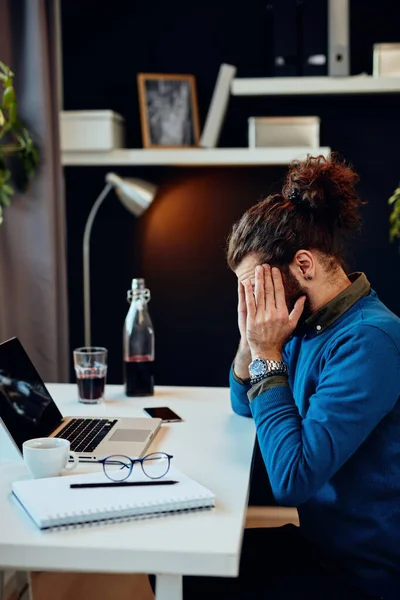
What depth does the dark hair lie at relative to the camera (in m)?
1.43

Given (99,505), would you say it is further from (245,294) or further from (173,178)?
(173,178)

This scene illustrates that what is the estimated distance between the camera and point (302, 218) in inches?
56.7

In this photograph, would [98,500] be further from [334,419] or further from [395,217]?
[395,217]

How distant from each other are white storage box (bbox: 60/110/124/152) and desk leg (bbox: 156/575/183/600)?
208 centimetres

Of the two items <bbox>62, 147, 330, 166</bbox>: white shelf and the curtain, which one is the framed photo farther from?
the curtain

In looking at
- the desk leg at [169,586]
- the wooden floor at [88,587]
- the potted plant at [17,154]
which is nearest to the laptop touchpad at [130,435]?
the desk leg at [169,586]

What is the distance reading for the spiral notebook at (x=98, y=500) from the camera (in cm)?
106

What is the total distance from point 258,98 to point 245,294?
1.74 metres

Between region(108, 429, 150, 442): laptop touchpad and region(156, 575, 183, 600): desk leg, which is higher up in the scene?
region(108, 429, 150, 442): laptop touchpad

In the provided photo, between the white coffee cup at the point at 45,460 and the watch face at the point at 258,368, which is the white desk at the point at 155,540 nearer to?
the white coffee cup at the point at 45,460

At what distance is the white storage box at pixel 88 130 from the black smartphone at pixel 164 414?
1.38 metres

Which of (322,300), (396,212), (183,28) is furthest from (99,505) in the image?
(183,28)

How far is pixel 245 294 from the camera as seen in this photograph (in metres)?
1.48

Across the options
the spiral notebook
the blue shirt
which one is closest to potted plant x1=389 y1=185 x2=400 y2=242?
the blue shirt
